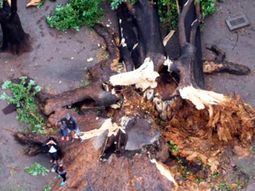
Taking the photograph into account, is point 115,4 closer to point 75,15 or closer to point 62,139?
point 75,15

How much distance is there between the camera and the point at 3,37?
12.7 meters

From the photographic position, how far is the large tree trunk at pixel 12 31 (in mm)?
12000

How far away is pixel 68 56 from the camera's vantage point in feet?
42.3

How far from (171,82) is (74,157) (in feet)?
7.09

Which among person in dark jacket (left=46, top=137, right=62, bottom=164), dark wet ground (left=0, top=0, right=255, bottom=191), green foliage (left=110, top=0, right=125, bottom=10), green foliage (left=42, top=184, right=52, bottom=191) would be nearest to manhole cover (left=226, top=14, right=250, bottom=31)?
dark wet ground (left=0, top=0, right=255, bottom=191)

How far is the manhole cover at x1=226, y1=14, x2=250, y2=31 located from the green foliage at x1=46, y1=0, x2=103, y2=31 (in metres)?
2.57

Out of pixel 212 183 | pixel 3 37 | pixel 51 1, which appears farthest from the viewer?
pixel 51 1

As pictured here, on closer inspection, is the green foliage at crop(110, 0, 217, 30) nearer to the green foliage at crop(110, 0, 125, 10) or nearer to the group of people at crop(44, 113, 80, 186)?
the green foliage at crop(110, 0, 125, 10)

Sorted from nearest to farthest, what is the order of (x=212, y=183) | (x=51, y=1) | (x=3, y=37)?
(x=212, y=183) < (x=3, y=37) < (x=51, y=1)

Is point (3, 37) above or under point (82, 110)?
above

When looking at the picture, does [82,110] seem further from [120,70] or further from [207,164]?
[207,164]

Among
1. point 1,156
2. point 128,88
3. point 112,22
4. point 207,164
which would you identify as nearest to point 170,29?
point 112,22

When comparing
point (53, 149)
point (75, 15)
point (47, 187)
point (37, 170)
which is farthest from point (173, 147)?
point (75, 15)

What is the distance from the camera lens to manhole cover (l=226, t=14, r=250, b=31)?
43.1ft
